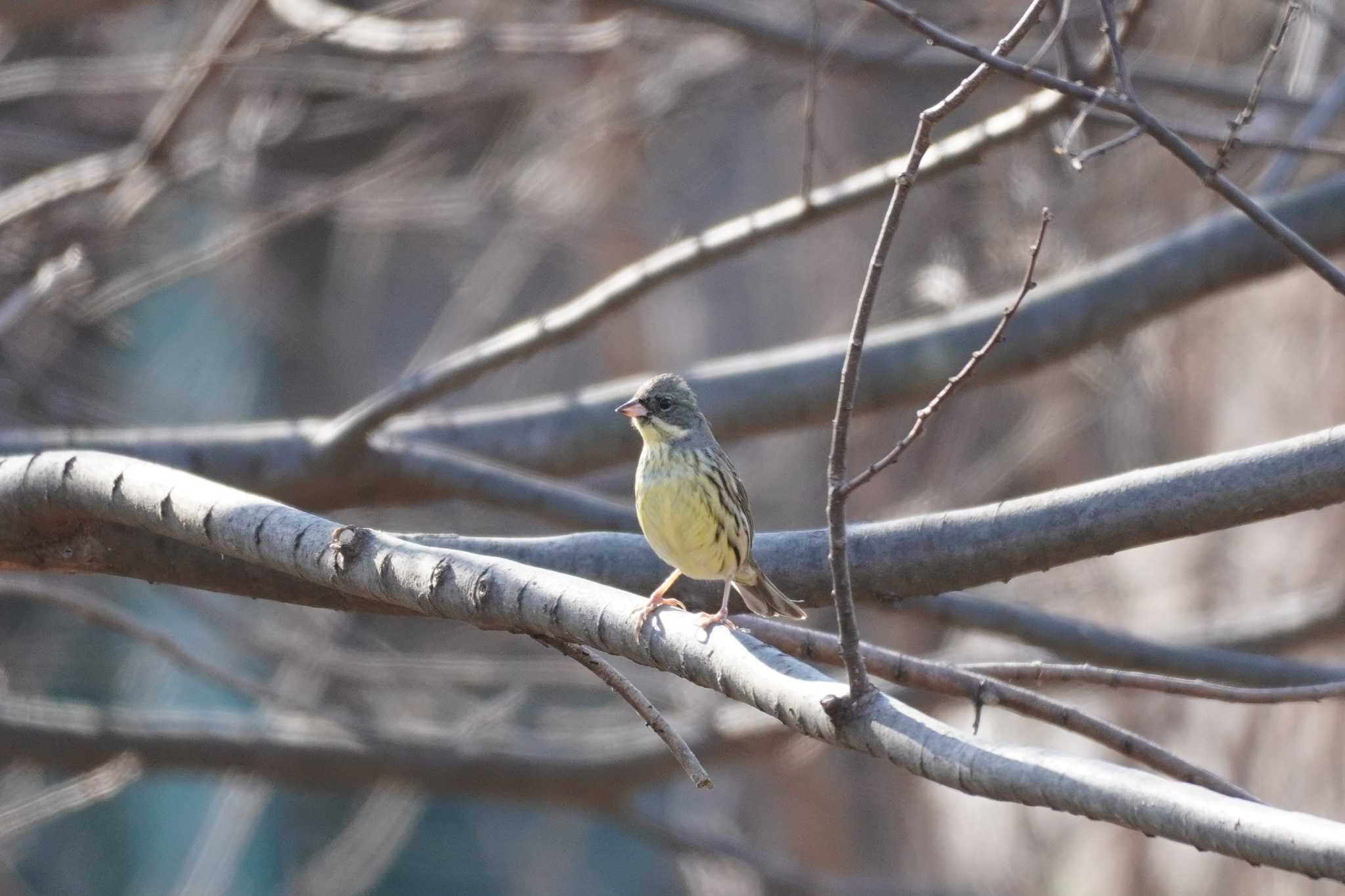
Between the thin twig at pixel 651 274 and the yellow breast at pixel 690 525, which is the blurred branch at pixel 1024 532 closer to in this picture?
the yellow breast at pixel 690 525

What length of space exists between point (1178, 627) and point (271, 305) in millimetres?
6260

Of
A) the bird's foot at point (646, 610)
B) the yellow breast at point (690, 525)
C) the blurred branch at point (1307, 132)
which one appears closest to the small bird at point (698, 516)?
the yellow breast at point (690, 525)

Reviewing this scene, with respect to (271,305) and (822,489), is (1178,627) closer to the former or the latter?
(822,489)

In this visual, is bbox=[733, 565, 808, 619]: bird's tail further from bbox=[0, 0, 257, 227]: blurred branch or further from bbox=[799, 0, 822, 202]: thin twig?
bbox=[0, 0, 257, 227]: blurred branch

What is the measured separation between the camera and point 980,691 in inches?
128

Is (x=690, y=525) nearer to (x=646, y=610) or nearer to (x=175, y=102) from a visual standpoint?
(x=646, y=610)

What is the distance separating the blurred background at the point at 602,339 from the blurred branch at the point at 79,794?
0.12m

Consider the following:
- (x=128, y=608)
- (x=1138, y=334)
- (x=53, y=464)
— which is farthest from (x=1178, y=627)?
(x=128, y=608)

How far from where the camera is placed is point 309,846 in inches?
449

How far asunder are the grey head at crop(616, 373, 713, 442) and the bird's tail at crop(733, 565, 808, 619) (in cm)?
52

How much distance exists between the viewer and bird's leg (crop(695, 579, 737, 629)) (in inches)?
109

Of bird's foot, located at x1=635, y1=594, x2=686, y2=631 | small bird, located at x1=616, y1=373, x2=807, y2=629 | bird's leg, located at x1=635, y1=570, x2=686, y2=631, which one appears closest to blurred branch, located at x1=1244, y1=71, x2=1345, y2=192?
small bird, located at x1=616, y1=373, x2=807, y2=629

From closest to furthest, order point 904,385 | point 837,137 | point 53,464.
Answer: point 53,464 → point 904,385 → point 837,137

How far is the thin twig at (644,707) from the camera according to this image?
228cm
